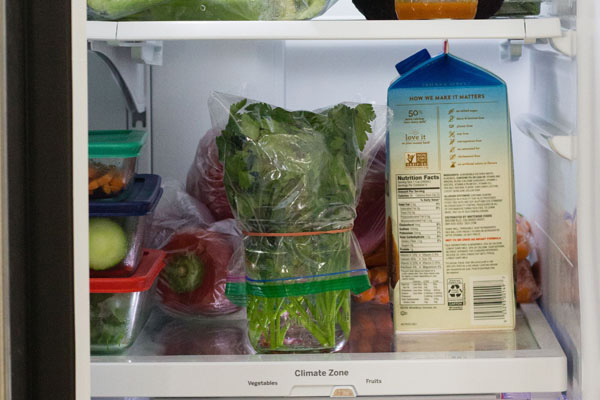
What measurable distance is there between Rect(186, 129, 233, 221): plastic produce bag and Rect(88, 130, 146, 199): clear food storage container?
25 cm

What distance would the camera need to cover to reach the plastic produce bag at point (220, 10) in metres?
1.04

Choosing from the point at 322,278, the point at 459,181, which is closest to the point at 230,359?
the point at 322,278

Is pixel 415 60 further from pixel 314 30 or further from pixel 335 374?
pixel 335 374

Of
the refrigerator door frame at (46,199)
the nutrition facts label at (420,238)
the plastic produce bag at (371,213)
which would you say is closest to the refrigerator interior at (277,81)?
the plastic produce bag at (371,213)

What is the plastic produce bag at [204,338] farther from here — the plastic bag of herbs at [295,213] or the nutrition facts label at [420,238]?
the nutrition facts label at [420,238]

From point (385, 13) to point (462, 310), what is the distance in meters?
0.47

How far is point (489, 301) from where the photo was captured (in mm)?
1158

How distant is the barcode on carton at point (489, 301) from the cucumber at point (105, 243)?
53cm

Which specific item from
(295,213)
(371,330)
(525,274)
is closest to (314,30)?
(295,213)

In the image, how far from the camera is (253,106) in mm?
1094

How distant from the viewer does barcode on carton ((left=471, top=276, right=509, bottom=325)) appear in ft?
3.79

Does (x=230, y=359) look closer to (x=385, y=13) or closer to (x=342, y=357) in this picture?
(x=342, y=357)

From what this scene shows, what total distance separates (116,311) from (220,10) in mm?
462

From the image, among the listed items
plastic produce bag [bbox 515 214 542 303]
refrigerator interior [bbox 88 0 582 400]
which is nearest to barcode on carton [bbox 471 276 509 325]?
plastic produce bag [bbox 515 214 542 303]
